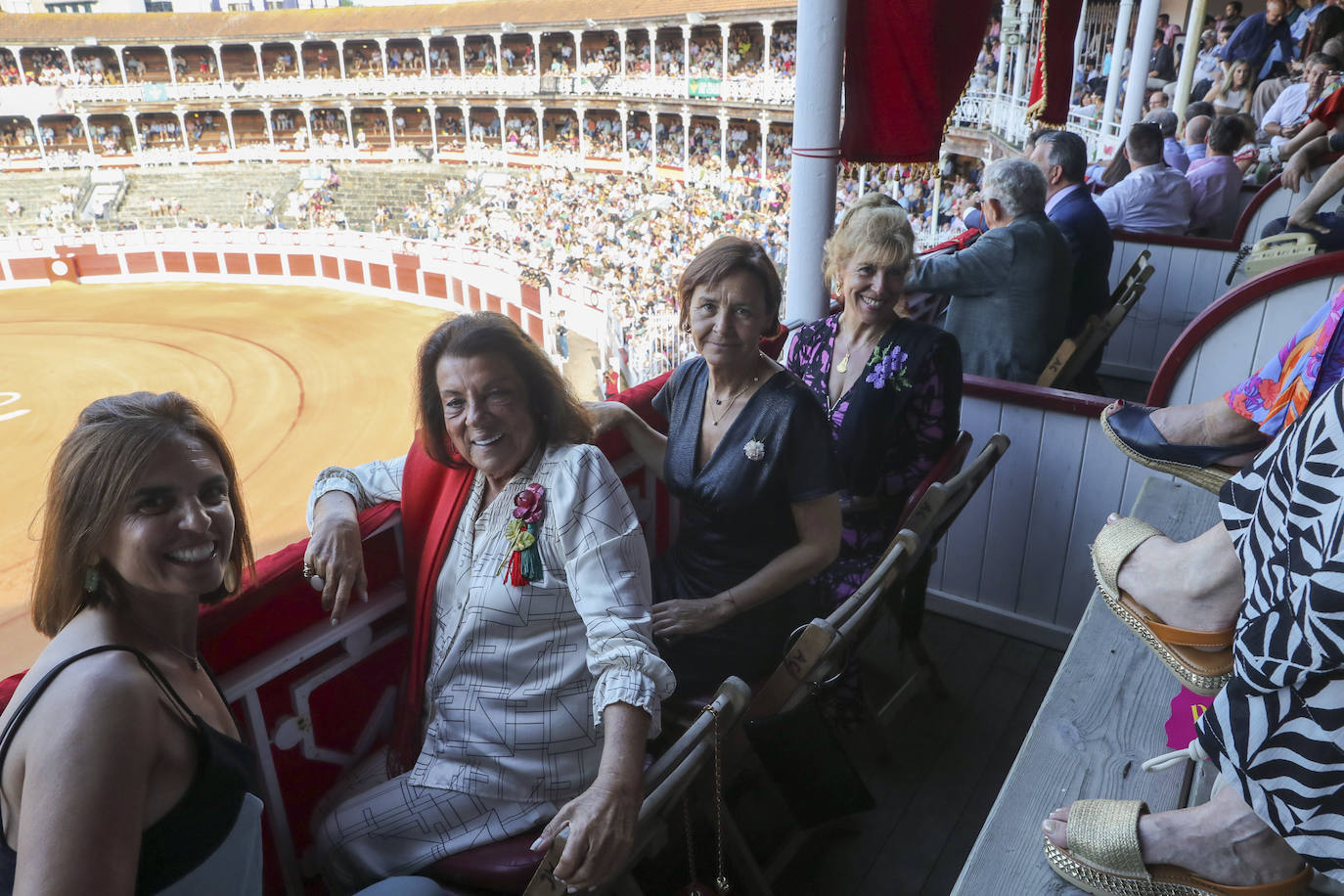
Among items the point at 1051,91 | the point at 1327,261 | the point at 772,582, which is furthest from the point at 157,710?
the point at 1051,91

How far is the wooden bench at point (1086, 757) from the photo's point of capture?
1214 millimetres

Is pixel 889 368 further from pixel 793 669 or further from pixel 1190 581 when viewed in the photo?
pixel 1190 581

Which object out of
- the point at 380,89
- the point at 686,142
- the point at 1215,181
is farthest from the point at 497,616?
the point at 380,89

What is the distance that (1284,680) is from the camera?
2.98 ft

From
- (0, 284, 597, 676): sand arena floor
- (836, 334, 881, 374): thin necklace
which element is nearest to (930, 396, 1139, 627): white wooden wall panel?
(836, 334, 881, 374): thin necklace

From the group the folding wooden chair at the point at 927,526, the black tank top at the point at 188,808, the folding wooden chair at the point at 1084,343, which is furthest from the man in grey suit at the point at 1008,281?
the black tank top at the point at 188,808

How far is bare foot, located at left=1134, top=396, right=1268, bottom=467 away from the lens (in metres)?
1.40

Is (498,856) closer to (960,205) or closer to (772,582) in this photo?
(772,582)

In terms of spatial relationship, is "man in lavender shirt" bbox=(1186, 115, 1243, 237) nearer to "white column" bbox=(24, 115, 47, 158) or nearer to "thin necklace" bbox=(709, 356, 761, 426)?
"thin necklace" bbox=(709, 356, 761, 426)

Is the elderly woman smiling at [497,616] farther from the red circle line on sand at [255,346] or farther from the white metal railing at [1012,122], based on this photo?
the red circle line on sand at [255,346]

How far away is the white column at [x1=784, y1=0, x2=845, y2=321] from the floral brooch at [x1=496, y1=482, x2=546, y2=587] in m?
1.62

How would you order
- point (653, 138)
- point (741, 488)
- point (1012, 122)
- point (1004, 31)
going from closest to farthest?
point (741, 488) < point (1012, 122) < point (1004, 31) < point (653, 138)

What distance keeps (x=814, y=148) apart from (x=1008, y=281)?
796 millimetres

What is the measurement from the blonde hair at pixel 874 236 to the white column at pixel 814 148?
0.46 meters
